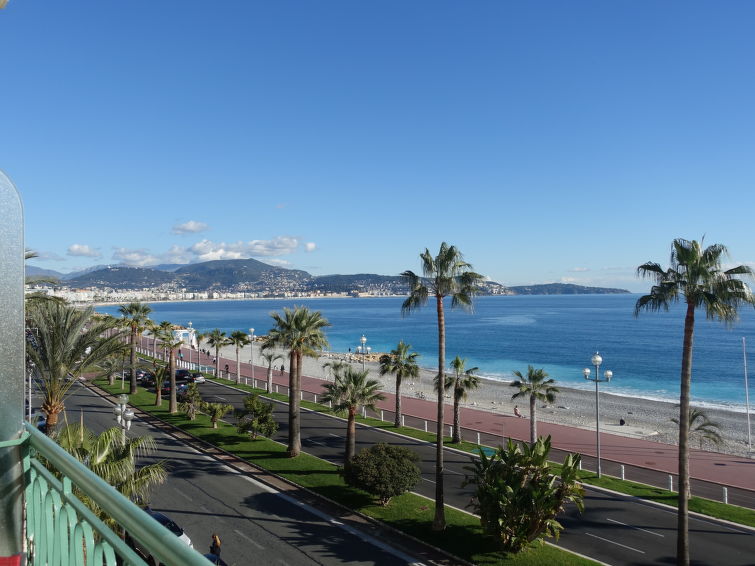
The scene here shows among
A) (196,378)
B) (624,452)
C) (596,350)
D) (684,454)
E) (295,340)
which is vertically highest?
(295,340)

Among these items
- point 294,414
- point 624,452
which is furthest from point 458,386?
point 294,414

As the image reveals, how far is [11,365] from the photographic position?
267 cm

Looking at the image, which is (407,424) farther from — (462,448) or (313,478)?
(313,478)

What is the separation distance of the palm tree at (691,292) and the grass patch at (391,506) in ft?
12.5

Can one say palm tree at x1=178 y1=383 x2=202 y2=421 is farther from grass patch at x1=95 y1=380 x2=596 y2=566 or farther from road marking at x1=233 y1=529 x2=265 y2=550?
road marking at x1=233 y1=529 x2=265 y2=550

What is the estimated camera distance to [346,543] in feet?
61.6

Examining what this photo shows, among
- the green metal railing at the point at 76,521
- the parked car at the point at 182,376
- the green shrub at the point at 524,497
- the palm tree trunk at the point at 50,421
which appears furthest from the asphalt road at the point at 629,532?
the parked car at the point at 182,376

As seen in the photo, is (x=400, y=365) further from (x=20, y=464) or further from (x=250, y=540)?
(x=20, y=464)

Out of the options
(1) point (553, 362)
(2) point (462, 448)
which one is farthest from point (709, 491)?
(1) point (553, 362)

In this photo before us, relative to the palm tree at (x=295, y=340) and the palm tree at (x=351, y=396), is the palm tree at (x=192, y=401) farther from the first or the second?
the palm tree at (x=351, y=396)

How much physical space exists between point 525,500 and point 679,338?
398ft

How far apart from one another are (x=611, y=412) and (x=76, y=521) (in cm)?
5796

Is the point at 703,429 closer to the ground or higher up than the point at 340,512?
higher up

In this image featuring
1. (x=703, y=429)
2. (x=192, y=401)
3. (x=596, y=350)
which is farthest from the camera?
(x=596, y=350)
